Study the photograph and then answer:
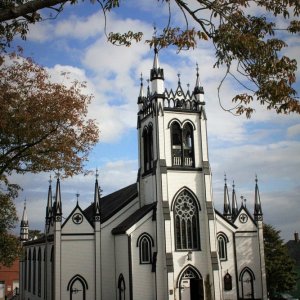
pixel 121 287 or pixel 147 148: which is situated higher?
pixel 147 148

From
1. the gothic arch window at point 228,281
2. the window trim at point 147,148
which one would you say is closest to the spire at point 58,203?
the window trim at point 147,148

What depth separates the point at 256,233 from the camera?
40031 mm

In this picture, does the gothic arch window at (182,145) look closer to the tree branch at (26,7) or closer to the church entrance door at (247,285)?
the church entrance door at (247,285)

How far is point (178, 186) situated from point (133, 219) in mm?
4492

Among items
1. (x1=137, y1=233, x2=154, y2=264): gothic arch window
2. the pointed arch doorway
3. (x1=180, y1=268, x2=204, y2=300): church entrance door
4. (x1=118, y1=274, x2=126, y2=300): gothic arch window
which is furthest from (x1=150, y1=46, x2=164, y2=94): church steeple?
(x1=118, y1=274, x2=126, y2=300): gothic arch window

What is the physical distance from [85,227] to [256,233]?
15791mm

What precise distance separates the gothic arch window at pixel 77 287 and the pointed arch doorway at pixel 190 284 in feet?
24.7

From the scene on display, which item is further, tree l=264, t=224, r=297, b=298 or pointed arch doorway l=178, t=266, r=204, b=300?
tree l=264, t=224, r=297, b=298

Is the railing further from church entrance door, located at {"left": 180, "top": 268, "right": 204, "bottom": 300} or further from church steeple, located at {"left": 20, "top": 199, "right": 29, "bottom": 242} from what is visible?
church entrance door, located at {"left": 180, "top": 268, "right": 204, "bottom": 300}

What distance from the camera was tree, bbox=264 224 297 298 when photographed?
143ft

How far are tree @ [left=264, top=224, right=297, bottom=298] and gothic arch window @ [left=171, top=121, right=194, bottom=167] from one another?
14852 mm

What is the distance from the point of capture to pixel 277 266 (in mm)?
43438

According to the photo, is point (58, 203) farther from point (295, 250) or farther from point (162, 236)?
point (295, 250)

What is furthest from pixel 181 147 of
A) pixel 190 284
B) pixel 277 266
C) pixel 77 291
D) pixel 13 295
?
pixel 13 295
